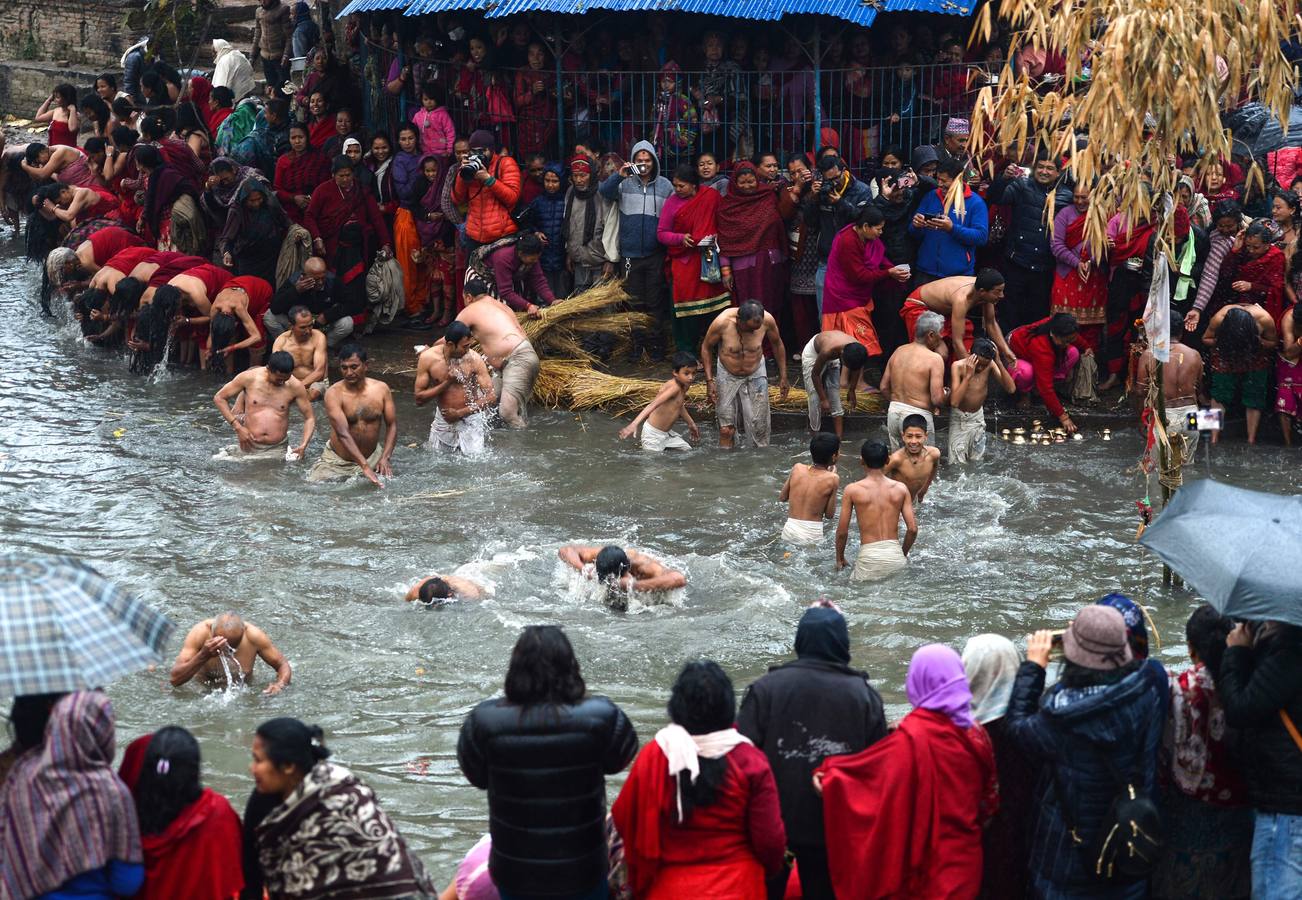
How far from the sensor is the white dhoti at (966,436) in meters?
11.2

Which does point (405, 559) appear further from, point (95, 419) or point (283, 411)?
point (95, 419)

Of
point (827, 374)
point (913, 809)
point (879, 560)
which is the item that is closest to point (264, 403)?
point (827, 374)

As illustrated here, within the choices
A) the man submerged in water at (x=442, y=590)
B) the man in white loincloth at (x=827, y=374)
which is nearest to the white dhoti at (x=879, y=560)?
the man submerged in water at (x=442, y=590)

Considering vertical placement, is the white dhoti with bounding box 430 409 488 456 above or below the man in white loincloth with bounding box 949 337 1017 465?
below

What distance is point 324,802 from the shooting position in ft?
14.7

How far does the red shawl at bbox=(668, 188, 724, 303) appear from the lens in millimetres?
12914

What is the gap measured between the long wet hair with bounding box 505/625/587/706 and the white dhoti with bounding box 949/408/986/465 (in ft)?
23.2

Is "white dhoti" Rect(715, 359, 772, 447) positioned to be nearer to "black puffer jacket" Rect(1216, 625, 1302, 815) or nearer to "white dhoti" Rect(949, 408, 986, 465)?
"white dhoti" Rect(949, 408, 986, 465)

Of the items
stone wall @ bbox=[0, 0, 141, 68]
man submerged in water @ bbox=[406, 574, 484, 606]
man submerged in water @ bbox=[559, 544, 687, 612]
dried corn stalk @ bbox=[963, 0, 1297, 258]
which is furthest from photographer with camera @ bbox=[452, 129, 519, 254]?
stone wall @ bbox=[0, 0, 141, 68]

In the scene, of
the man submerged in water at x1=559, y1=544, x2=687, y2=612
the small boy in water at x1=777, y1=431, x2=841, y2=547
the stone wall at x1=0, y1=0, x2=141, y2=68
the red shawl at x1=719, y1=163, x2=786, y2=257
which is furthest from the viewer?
the stone wall at x1=0, y1=0, x2=141, y2=68

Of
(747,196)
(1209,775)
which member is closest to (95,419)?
(747,196)

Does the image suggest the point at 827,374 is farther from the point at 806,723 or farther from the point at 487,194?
the point at 806,723

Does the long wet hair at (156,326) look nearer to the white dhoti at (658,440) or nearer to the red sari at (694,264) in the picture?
the red sari at (694,264)

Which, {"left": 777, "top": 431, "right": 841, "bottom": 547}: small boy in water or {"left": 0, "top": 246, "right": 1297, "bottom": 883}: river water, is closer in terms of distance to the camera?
{"left": 0, "top": 246, "right": 1297, "bottom": 883}: river water
